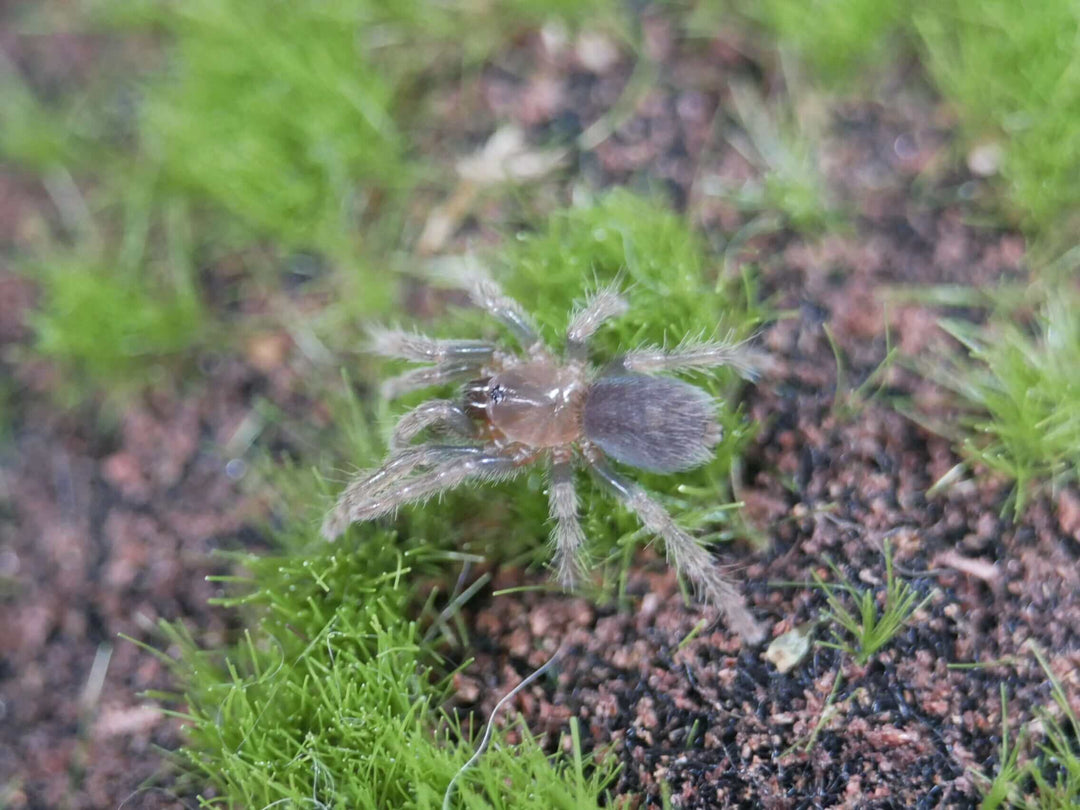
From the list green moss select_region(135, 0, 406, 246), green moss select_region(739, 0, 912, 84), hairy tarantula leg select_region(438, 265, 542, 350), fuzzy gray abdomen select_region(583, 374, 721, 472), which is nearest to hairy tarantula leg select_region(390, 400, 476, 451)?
hairy tarantula leg select_region(438, 265, 542, 350)

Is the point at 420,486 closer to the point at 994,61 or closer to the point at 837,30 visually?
the point at 837,30

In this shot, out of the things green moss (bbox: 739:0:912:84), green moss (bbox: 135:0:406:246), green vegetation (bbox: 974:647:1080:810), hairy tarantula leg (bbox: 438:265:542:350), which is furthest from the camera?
green moss (bbox: 135:0:406:246)

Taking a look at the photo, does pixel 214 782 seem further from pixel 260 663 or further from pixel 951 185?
pixel 951 185

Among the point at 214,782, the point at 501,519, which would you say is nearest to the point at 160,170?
the point at 501,519

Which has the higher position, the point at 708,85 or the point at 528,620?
the point at 708,85

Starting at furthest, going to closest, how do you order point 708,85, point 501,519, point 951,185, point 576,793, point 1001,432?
point 708,85 → point 951,185 → point 501,519 → point 1001,432 → point 576,793

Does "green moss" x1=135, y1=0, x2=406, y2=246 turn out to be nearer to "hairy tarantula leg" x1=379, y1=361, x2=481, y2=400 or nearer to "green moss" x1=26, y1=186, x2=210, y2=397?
"green moss" x1=26, y1=186, x2=210, y2=397
